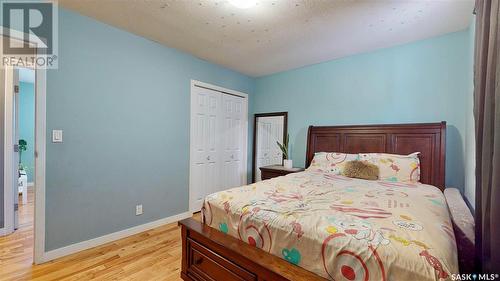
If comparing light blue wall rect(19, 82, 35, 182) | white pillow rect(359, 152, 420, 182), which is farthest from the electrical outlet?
light blue wall rect(19, 82, 35, 182)

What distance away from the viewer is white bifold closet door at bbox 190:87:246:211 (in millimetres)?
3496

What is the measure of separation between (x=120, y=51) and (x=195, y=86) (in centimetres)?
Result: 110

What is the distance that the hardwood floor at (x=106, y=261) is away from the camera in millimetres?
1902

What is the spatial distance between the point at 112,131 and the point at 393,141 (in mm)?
3499

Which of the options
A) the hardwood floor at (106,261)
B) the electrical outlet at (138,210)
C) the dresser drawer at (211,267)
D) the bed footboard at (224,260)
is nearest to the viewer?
the bed footboard at (224,260)

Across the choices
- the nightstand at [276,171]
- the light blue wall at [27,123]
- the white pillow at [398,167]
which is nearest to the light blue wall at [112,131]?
the nightstand at [276,171]

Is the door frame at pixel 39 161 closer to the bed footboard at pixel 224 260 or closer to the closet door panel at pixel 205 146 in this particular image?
the bed footboard at pixel 224 260

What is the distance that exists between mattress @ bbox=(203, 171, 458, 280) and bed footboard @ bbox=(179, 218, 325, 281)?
0.17 ft

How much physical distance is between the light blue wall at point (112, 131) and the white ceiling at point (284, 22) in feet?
0.92

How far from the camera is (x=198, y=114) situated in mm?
3520

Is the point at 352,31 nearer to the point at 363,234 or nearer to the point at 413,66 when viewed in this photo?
the point at 413,66

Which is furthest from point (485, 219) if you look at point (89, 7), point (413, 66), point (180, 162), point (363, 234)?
point (89, 7)

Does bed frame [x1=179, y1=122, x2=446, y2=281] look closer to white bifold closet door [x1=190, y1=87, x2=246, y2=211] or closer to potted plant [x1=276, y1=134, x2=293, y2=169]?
potted plant [x1=276, y1=134, x2=293, y2=169]

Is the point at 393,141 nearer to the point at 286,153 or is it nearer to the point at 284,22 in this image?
the point at 286,153
